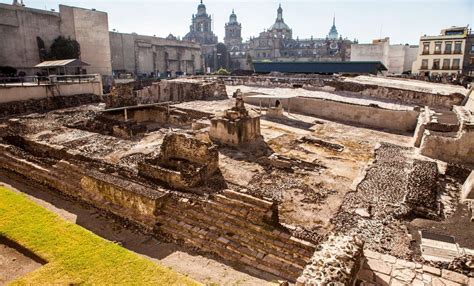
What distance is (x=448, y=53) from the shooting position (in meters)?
38.9

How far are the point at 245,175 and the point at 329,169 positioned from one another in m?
3.40

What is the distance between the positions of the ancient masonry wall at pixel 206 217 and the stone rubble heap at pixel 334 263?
4.29 feet

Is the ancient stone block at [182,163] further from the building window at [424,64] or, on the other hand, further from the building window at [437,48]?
the building window at [437,48]

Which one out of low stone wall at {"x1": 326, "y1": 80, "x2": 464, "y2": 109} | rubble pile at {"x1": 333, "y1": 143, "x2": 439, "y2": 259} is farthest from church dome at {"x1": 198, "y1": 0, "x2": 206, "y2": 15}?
rubble pile at {"x1": 333, "y1": 143, "x2": 439, "y2": 259}

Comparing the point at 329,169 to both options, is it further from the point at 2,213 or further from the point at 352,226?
the point at 2,213

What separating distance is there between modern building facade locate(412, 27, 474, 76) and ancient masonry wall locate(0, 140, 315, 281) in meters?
39.8

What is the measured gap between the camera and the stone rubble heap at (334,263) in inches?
197

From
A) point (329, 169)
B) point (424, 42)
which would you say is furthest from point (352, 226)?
point (424, 42)

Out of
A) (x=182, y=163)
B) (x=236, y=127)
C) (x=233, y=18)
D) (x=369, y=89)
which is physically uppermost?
(x=233, y=18)

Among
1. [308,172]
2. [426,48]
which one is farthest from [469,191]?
[426,48]

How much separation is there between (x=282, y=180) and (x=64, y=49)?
33.2 metres

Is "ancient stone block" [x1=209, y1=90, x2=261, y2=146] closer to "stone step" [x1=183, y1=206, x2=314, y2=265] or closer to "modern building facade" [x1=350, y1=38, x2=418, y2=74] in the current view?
"stone step" [x1=183, y1=206, x2=314, y2=265]

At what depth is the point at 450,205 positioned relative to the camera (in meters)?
9.53

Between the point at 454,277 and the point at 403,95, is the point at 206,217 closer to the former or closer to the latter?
the point at 454,277
